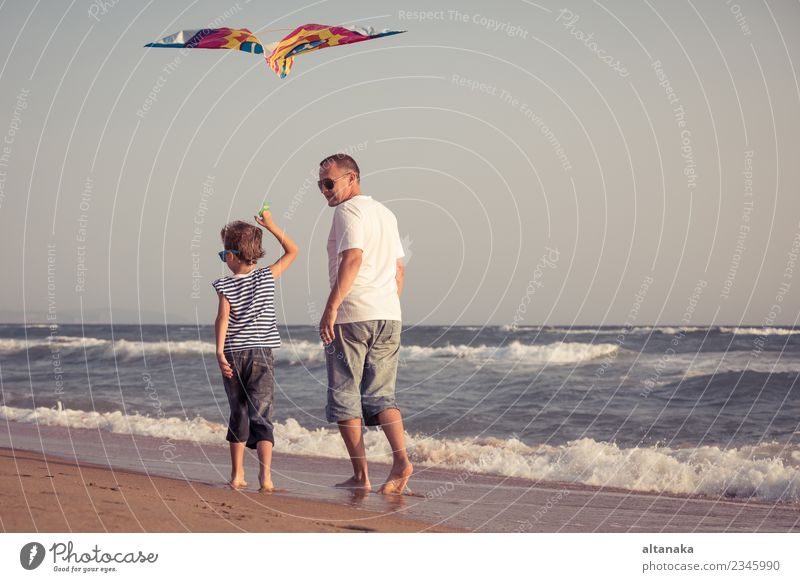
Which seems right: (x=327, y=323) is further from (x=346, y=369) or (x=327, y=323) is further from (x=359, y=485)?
(x=359, y=485)

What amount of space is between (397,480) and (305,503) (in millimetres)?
744

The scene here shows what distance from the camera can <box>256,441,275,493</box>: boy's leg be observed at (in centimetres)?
685

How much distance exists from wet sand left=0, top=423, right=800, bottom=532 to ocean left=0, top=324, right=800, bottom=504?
2.61 feet

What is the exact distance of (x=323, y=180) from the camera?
671 cm

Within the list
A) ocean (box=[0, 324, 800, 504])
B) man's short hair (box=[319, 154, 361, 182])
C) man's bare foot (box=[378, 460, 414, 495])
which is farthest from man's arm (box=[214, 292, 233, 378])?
ocean (box=[0, 324, 800, 504])

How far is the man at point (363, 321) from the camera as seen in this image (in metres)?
6.59

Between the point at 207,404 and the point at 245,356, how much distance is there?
26.9ft

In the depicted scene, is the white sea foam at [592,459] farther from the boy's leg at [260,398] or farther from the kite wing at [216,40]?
the kite wing at [216,40]

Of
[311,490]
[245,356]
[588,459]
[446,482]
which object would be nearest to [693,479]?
[588,459]

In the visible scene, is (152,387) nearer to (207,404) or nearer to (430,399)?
(207,404)

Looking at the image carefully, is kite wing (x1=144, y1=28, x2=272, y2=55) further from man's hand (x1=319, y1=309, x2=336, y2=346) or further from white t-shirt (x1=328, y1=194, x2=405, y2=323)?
man's hand (x1=319, y1=309, x2=336, y2=346)

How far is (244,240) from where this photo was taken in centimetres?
678
